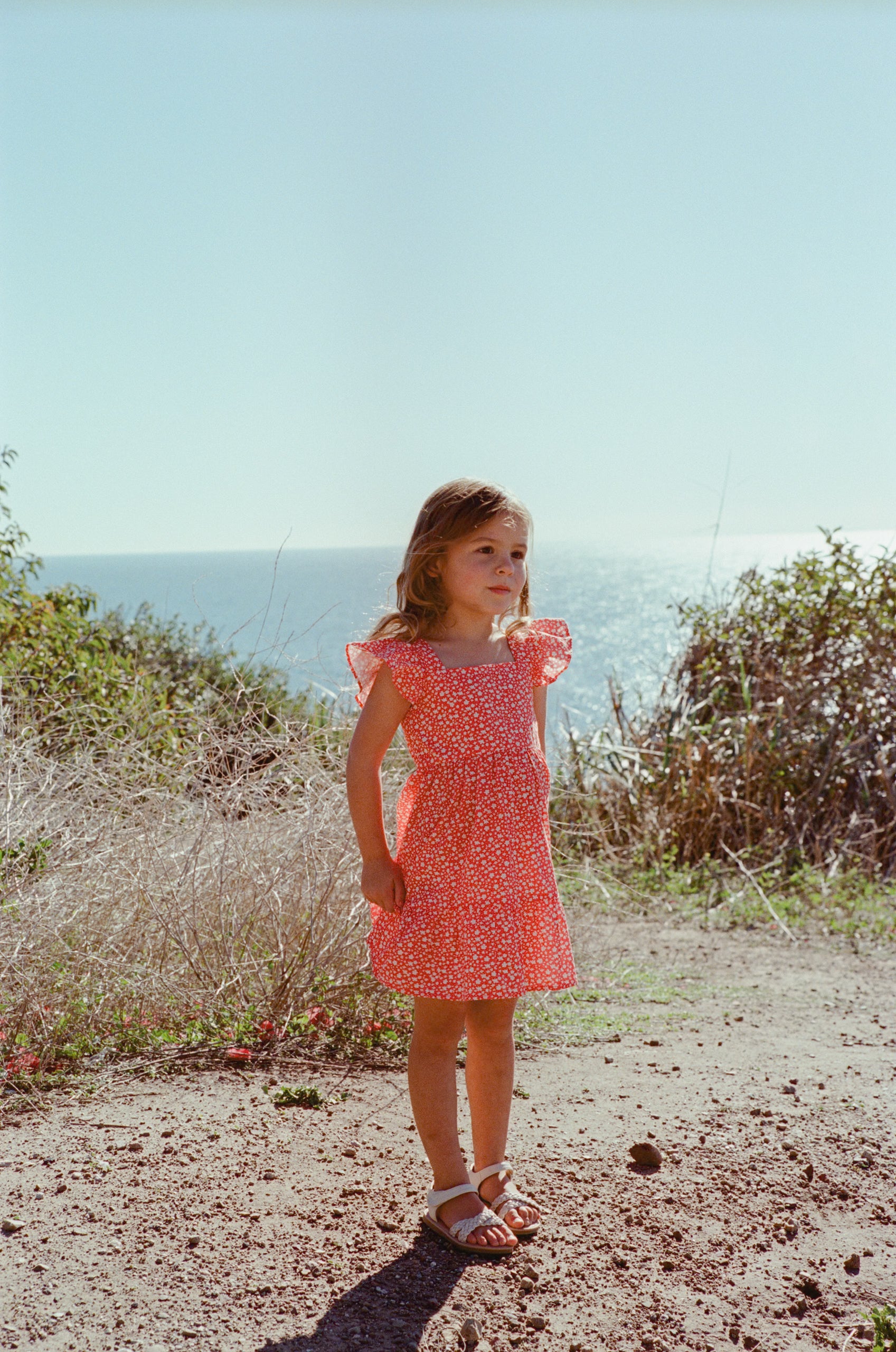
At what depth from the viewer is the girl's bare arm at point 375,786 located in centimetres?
240

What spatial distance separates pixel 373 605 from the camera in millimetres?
2895

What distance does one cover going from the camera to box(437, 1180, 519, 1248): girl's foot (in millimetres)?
2307

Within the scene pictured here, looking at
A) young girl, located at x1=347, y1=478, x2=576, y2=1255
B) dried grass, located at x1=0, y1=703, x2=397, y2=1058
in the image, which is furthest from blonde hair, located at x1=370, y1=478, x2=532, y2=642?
dried grass, located at x1=0, y1=703, x2=397, y2=1058

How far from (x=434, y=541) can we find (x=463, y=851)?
678mm

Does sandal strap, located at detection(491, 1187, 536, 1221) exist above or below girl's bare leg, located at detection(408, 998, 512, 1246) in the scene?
below

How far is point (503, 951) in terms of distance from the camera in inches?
93.1

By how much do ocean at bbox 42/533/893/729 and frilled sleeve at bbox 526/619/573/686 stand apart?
0.17 metres

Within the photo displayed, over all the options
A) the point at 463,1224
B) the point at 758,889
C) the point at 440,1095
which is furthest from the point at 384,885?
the point at 758,889

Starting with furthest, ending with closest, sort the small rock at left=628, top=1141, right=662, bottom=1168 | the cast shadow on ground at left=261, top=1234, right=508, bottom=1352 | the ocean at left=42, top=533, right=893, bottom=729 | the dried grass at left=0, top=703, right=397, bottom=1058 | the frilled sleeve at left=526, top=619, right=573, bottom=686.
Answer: the ocean at left=42, top=533, right=893, bottom=729 → the dried grass at left=0, top=703, right=397, bottom=1058 → the small rock at left=628, top=1141, right=662, bottom=1168 → the frilled sleeve at left=526, top=619, right=573, bottom=686 → the cast shadow on ground at left=261, top=1234, right=508, bottom=1352

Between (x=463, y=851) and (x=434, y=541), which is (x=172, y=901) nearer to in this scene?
(x=463, y=851)

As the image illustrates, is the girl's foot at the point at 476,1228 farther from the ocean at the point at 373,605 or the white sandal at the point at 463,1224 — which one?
the ocean at the point at 373,605

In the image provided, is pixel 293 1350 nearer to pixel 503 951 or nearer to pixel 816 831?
pixel 503 951

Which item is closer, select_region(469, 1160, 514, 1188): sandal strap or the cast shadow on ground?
the cast shadow on ground

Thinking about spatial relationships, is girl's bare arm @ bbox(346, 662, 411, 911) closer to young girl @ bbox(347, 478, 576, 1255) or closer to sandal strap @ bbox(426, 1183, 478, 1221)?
young girl @ bbox(347, 478, 576, 1255)
